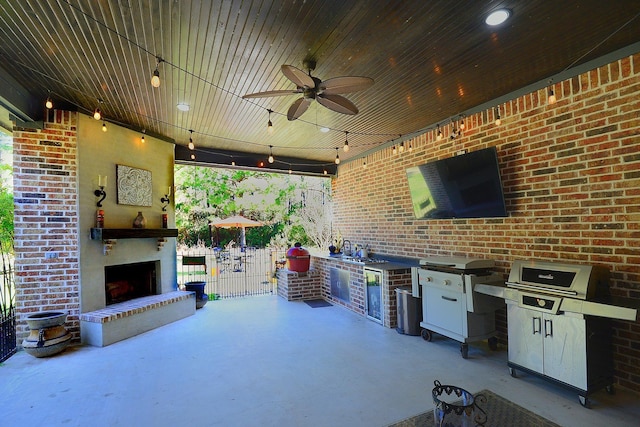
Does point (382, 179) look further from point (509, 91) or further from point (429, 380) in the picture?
point (429, 380)

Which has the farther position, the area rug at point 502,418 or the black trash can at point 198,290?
the black trash can at point 198,290

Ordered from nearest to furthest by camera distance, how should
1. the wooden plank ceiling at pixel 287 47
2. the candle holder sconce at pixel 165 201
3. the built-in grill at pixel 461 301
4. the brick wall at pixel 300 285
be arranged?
the wooden plank ceiling at pixel 287 47 → the built-in grill at pixel 461 301 → the candle holder sconce at pixel 165 201 → the brick wall at pixel 300 285

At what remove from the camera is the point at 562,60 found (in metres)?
2.84

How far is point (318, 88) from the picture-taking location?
269 centimetres

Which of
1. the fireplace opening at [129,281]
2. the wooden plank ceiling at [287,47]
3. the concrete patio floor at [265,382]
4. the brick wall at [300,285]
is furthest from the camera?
the brick wall at [300,285]

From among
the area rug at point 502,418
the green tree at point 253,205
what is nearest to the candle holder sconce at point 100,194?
the area rug at point 502,418

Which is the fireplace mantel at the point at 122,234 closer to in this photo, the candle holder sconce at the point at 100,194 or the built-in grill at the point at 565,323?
the candle holder sconce at the point at 100,194

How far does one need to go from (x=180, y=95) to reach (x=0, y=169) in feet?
14.3

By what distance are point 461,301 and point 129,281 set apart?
15.8 ft

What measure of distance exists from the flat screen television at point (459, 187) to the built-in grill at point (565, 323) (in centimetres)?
92

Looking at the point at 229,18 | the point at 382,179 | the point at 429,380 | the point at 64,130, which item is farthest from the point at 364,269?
the point at 64,130

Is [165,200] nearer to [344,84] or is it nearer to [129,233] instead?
[129,233]

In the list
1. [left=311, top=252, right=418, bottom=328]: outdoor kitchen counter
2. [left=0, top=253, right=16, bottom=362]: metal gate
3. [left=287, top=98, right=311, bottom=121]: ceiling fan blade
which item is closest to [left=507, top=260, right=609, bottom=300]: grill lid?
[left=311, top=252, right=418, bottom=328]: outdoor kitchen counter

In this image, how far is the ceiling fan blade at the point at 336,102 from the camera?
9.33ft
